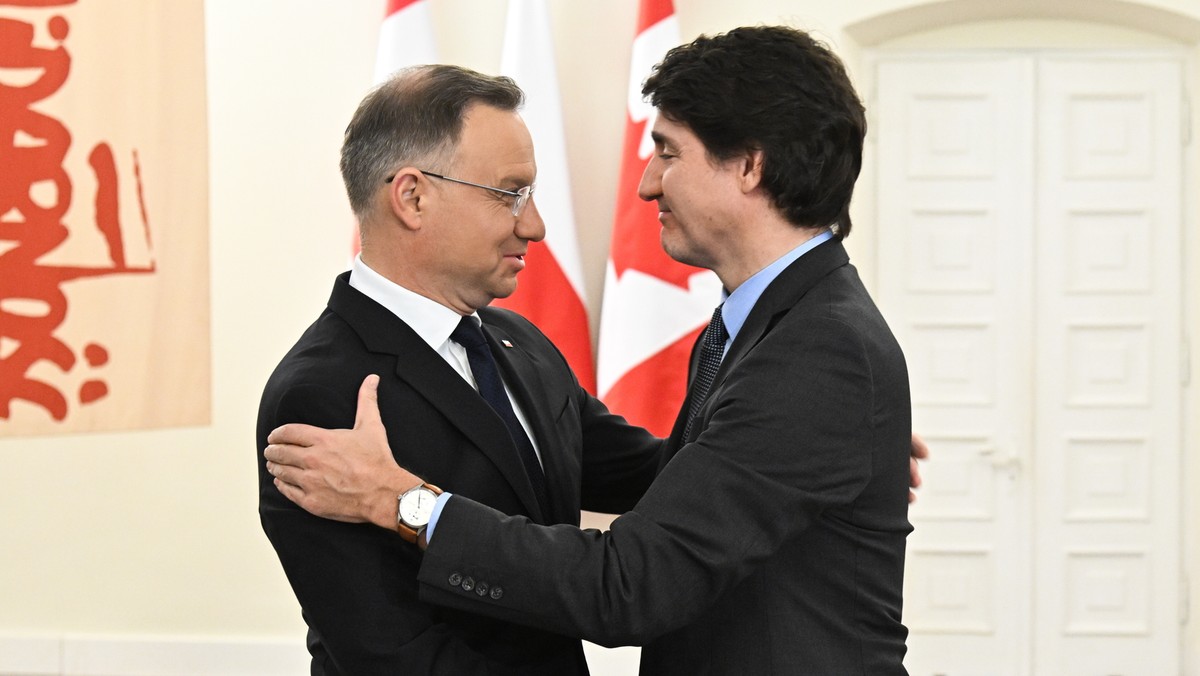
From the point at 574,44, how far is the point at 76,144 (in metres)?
1.91

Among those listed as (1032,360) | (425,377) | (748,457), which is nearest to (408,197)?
(425,377)

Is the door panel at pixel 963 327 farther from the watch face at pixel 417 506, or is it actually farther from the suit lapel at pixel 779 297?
the watch face at pixel 417 506

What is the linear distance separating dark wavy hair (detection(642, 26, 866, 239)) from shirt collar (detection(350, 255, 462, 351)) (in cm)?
48

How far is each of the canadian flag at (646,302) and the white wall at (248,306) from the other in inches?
11.1

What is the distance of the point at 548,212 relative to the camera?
418 centimetres

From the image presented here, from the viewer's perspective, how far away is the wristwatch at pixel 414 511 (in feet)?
4.94

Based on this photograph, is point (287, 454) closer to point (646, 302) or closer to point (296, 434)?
point (296, 434)

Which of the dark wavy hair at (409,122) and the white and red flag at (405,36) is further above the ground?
the white and red flag at (405,36)

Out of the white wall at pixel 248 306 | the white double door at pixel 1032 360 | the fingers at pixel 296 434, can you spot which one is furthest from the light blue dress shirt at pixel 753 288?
the white double door at pixel 1032 360

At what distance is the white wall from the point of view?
446 centimetres

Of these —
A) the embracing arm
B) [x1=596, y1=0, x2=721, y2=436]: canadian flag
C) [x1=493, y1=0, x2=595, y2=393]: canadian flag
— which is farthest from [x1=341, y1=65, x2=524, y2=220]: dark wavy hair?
[x1=493, y1=0, x2=595, y2=393]: canadian flag

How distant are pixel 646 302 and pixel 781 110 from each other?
2403 mm

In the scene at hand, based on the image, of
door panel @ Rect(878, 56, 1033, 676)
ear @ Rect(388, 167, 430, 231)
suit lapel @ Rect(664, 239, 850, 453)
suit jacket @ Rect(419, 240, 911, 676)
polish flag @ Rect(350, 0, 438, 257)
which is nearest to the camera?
suit jacket @ Rect(419, 240, 911, 676)

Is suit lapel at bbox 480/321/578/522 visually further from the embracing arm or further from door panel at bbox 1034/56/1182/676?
door panel at bbox 1034/56/1182/676
